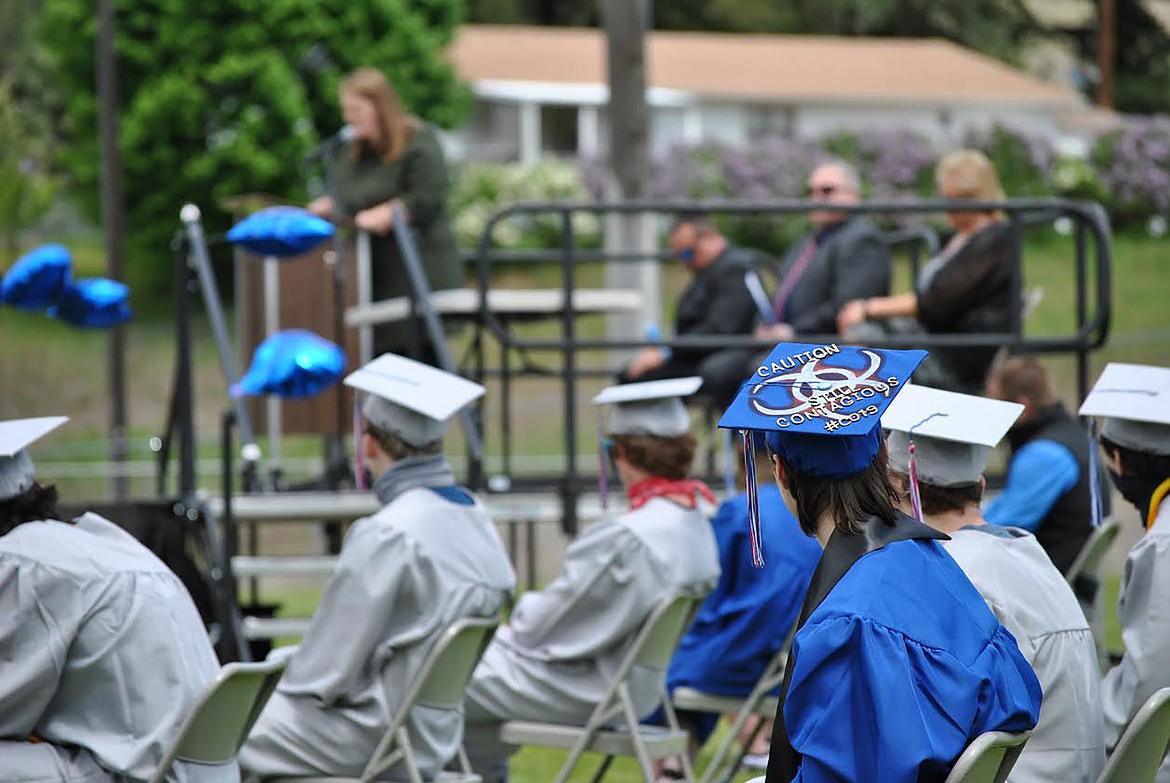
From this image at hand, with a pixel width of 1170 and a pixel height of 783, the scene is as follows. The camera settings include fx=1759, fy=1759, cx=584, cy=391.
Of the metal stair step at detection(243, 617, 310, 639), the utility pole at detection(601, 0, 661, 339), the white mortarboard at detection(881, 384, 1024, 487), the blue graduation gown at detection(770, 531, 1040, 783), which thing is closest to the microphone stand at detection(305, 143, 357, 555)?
the metal stair step at detection(243, 617, 310, 639)

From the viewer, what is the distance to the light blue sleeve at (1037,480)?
611 cm

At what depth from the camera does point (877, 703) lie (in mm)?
2621

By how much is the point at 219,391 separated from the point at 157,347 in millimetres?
2594

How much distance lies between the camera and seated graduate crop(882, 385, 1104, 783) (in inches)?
138

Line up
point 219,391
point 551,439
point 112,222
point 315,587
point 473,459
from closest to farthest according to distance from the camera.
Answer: point 473,459
point 315,587
point 112,222
point 551,439
point 219,391

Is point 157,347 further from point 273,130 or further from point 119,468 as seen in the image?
point 119,468

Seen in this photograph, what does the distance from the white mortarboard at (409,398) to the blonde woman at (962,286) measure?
260 centimetres

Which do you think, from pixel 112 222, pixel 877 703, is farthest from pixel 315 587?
pixel 877 703

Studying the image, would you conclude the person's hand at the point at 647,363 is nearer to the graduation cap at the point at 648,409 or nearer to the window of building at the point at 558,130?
Result: the graduation cap at the point at 648,409

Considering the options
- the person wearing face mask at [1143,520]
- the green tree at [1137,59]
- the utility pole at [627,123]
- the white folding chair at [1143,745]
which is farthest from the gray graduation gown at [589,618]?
the green tree at [1137,59]

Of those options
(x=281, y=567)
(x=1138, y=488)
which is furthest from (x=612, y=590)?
(x=281, y=567)

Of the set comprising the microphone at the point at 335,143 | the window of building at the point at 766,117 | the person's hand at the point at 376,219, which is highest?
the microphone at the point at 335,143

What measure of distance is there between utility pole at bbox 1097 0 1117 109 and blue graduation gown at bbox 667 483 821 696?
1393 inches

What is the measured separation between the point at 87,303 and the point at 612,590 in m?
2.57
